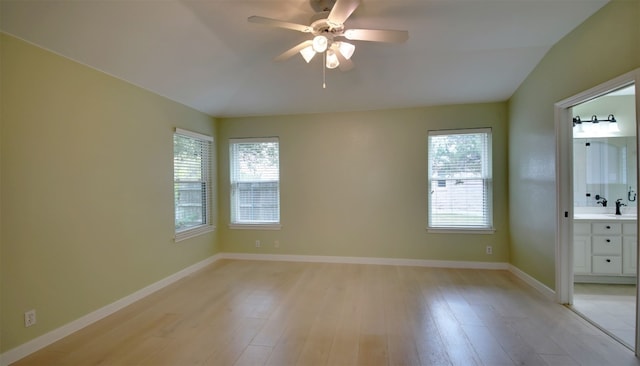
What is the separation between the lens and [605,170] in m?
3.87

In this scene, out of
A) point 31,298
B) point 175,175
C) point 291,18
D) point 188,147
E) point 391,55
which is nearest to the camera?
point 31,298

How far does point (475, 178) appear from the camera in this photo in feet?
13.8

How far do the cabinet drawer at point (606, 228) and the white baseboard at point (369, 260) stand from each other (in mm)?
1132

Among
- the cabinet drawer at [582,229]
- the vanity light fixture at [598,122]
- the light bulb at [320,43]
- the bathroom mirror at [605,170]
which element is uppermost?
the light bulb at [320,43]

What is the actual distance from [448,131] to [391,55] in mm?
1630

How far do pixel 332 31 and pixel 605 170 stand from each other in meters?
4.32

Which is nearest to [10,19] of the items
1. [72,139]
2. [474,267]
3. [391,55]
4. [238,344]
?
[72,139]

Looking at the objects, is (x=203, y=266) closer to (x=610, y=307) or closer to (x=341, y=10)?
(x=341, y=10)

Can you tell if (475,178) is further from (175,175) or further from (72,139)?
(72,139)

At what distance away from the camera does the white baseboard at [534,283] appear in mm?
3112

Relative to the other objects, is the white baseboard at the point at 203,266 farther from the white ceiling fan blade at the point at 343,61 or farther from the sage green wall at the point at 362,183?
the white ceiling fan blade at the point at 343,61

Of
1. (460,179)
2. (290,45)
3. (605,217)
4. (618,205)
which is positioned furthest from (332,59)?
(618,205)

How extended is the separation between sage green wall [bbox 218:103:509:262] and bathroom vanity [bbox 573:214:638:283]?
840mm

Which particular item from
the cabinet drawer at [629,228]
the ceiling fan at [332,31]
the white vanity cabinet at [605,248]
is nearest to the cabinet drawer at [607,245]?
the white vanity cabinet at [605,248]
